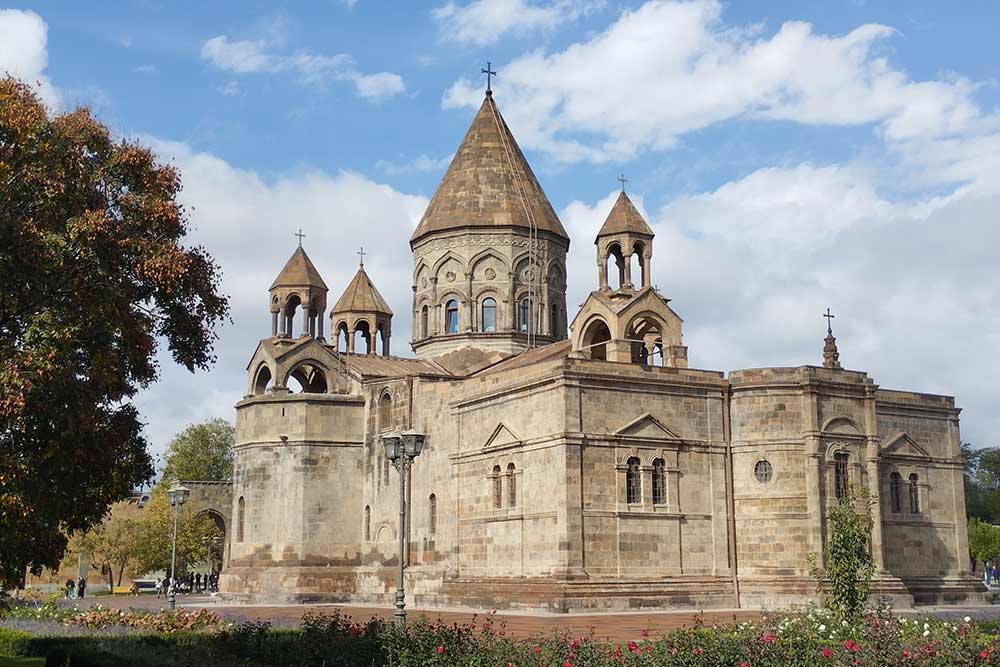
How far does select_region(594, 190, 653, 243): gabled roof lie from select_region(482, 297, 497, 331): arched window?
813 cm

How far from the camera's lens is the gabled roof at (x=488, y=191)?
4356cm

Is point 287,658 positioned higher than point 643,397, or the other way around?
point 643,397

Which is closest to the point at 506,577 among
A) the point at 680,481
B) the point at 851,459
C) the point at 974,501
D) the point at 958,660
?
the point at 680,481

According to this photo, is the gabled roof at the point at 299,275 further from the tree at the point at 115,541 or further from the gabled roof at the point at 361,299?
the tree at the point at 115,541

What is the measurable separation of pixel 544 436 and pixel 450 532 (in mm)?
5768

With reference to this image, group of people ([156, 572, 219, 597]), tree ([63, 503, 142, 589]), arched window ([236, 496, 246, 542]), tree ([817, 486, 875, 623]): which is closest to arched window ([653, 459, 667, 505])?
tree ([817, 486, 875, 623])

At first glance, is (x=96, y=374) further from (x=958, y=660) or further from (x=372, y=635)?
(x=958, y=660)

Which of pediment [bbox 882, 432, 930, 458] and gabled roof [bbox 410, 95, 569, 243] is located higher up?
gabled roof [bbox 410, 95, 569, 243]

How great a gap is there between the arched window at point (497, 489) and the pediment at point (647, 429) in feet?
13.8

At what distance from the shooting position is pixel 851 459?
33.1 metres

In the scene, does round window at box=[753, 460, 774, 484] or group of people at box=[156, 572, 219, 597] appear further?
group of people at box=[156, 572, 219, 597]

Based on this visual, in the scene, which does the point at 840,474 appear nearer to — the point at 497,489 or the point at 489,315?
the point at 497,489

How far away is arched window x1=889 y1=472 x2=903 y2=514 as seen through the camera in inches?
1374

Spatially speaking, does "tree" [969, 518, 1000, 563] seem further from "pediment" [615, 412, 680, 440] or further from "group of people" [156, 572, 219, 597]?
"group of people" [156, 572, 219, 597]
